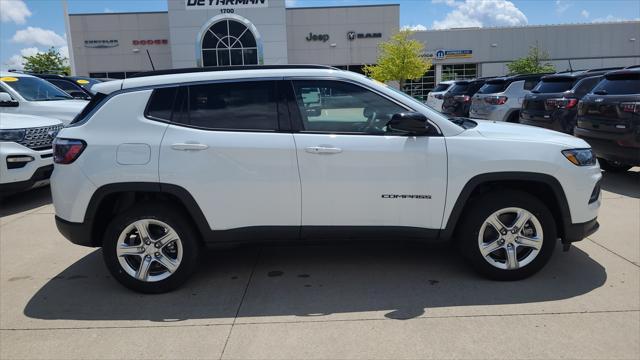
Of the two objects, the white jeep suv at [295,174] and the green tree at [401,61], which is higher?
the green tree at [401,61]

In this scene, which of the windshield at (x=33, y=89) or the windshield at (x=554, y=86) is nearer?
the windshield at (x=33, y=89)

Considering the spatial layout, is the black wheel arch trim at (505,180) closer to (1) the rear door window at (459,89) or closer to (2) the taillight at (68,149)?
(2) the taillight at (68,149)

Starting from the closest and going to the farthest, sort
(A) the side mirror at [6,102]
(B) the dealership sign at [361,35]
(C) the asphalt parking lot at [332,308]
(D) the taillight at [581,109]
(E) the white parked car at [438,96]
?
(C) the asphalt parking lot at [332,308] → (D) the taillight at [581,109] → (A) the side mirror at [6,102] → (E) the white parked car at [438,96] → (B) the dealership sign at [361,35]

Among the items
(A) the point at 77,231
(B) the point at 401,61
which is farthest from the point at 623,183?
(B) the point at 401,61

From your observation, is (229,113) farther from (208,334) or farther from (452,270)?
(452,270)

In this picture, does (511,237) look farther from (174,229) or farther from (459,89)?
(459,89)

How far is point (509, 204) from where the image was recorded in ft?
12.6

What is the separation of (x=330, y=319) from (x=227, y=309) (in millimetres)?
809

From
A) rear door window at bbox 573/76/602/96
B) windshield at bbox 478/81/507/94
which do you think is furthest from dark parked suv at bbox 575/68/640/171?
windshield at bbox 478/81/507/94

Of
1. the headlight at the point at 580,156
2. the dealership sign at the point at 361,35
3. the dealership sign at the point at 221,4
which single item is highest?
the dealership sign at the point at 221,4

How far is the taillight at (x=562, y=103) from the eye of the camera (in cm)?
902

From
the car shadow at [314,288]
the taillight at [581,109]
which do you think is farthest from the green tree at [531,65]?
the car shadow at [314,288]

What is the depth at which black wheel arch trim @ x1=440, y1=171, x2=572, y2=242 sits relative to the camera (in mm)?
3754

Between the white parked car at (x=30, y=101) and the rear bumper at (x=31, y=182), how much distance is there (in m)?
1.80
